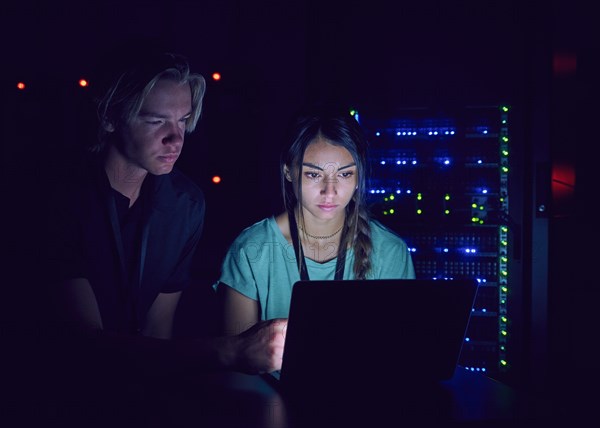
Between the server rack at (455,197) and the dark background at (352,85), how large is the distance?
0.11m

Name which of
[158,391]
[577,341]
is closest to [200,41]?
[158,391]

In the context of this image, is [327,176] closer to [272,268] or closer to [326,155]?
[326,155]

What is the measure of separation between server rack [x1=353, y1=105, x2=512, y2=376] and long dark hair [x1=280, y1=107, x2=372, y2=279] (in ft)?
1.77

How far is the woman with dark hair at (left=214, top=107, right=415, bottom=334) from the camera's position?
2.37m

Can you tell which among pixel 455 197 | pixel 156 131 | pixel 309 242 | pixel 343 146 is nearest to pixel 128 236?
pixel 156 131

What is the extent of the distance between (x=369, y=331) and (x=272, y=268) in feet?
3.82

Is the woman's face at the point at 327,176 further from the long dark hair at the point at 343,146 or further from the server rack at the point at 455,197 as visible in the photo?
the server rack at the point at 455,197

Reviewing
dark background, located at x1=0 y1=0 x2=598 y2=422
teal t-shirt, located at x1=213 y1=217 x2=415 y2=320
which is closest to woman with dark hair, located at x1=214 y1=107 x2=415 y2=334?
teal t-shirt, located at x1=213 y1=217 x2=415 y2=320

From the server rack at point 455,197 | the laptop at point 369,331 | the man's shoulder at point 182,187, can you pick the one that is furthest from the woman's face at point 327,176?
the laptop at point 369,331

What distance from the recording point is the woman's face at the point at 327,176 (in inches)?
93.0

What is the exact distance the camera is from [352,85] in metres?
3.02

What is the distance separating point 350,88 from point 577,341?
1791 millimetres

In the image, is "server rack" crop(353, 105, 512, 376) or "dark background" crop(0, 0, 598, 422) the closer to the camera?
"dark background" crop(0, 0, 598, 422)

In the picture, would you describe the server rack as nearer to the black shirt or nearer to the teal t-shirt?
the teal t-shirt
